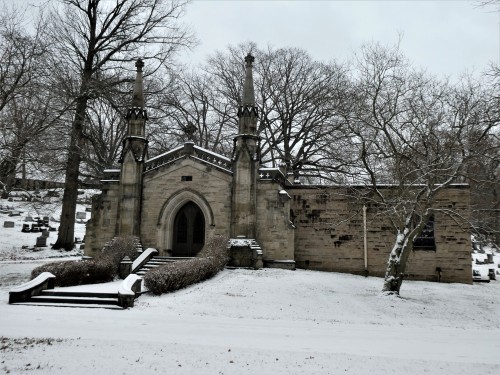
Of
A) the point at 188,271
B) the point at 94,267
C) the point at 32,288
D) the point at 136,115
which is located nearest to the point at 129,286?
the point at 188,271

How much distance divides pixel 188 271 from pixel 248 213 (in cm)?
589

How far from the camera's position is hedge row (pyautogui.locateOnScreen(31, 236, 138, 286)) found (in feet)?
47.8

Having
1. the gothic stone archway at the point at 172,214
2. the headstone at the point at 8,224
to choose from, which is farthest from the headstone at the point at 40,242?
the gothic stone archway at the point at 172,214

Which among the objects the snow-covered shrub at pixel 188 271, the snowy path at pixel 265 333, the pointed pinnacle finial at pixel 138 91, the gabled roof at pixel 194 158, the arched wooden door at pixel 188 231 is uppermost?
the pointed pinnacle finial at pixel 138 91

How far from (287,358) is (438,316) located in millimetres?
7436

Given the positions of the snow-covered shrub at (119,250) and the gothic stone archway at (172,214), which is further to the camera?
the gothic stone archway at (172,214)

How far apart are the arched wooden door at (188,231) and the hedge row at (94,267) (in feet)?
8.07

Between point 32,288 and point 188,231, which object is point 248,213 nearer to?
point 188,231

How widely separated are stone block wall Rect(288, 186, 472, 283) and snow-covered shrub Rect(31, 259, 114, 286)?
9.61 metres

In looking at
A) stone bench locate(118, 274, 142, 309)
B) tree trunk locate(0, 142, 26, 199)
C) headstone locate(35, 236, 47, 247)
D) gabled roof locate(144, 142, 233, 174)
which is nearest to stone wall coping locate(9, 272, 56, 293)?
stone bench locate(118, 274, 142, 309)

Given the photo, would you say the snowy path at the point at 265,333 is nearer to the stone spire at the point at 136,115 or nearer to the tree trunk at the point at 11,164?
the tree trunk at the point at 11,164

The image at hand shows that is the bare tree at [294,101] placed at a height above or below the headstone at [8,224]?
above

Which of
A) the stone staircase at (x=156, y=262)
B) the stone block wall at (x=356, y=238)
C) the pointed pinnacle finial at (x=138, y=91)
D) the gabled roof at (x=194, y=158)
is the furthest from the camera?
the pointed pinnacle finial at (x=138, y=91)

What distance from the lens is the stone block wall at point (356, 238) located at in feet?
68.8
